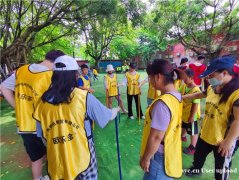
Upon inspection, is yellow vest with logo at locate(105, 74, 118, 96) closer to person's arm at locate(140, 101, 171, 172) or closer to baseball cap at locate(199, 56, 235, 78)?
baseball cap at locate(199, 56, 235, 78)

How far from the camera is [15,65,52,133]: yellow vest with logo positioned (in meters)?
2.30

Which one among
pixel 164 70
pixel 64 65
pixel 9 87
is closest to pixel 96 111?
pixel 64 65

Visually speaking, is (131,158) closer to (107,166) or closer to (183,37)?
Answer: (107,166)

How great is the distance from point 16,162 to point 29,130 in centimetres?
179

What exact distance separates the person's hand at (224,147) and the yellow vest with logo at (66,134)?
1.38 m

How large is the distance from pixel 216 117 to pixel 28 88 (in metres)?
2.16

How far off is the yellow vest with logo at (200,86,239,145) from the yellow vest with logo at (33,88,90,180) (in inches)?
55.3

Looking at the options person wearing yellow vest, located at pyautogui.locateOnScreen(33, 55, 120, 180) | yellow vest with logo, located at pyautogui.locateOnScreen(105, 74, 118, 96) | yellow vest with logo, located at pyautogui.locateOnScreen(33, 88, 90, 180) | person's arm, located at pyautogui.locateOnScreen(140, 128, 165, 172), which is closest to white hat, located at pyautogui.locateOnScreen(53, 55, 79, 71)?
person wearing yellow vest, located at pyautogui.locateOnScreen(33, 55, 120, 180)

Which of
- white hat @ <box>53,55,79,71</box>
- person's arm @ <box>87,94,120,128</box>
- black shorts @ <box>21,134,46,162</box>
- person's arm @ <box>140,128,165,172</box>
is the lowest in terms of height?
black shorts @ <box>21,134,46,162</box>

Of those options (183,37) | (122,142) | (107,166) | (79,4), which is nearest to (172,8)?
(183,37)

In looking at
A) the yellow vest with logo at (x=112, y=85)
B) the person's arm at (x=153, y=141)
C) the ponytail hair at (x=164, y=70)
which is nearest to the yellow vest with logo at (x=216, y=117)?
the ponytail hair at (x=164, y=70)

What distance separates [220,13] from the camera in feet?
35.8

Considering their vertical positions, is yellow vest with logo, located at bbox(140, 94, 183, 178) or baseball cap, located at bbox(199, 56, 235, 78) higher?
baseball cap, located at bbox(199, 56, 235, 78)

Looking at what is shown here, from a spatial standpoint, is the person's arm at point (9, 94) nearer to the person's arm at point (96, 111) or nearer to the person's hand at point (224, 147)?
the person's arm at point (96, 111)
